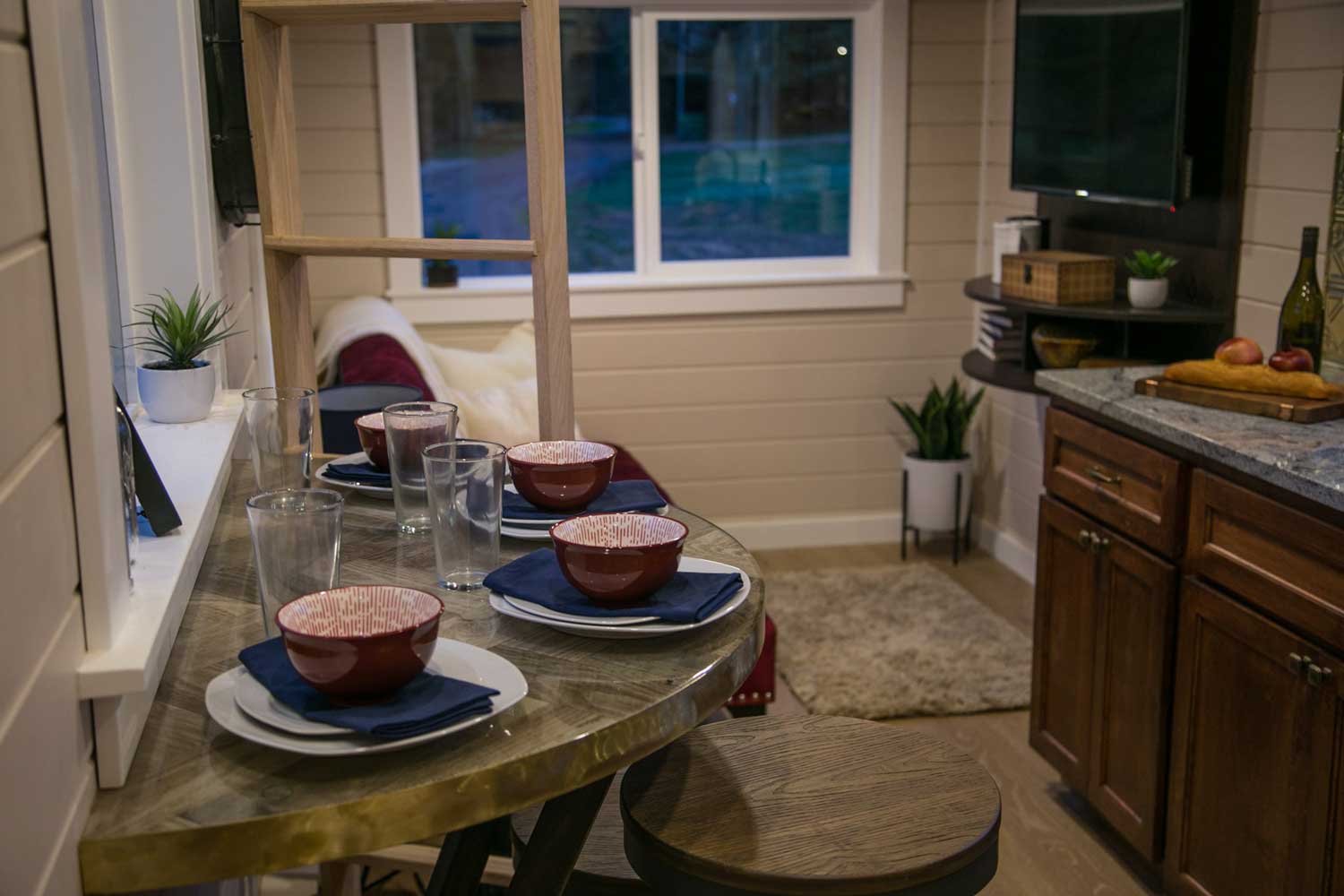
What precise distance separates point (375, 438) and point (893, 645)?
2368 millimetres

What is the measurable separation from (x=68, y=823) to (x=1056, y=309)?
2.96 metres

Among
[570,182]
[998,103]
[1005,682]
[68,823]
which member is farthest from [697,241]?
[68,823]

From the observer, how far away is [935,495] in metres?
4.58

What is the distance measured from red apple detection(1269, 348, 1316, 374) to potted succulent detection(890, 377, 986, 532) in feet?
6.92

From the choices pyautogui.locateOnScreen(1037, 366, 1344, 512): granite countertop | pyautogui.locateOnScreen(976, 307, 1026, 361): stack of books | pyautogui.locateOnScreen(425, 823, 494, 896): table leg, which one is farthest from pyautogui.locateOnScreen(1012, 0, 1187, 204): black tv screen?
pyautogui.locateOnScreen(425, 823, 494, 896): table leg

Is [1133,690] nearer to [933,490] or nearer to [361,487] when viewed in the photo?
[361,487]

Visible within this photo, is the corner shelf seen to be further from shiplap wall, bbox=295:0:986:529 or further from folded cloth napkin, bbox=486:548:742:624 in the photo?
folded cloth napkin, bbox=486:548:742:624

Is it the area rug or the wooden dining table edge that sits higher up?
the wooden dining table edge

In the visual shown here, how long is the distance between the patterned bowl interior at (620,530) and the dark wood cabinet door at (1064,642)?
1518 millimetres

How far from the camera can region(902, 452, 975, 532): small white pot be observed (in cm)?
456

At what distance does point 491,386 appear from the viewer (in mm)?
3945

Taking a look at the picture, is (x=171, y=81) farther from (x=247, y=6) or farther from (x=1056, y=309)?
(x=1056, y=309)

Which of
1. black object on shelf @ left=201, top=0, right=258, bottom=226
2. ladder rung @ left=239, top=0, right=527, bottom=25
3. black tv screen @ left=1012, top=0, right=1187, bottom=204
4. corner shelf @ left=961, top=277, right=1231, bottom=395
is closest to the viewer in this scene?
ladder rung @ left=239, top=0, right=527, bottom=25

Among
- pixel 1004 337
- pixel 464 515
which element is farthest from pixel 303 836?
pixel 1004 337
